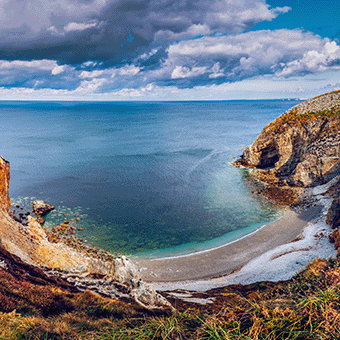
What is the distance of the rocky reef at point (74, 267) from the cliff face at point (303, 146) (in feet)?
122

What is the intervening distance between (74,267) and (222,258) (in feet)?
53.3

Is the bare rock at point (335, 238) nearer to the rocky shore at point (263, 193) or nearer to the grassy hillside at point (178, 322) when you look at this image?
the rocky shore at point (263, 193)

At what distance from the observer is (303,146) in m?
45.5

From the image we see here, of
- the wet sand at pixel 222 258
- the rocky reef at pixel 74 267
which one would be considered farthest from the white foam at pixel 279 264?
the rocky reef at pixel 74 267

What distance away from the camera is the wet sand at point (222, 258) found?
23.2m

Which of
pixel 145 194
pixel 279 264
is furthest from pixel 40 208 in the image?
pixel 279 264

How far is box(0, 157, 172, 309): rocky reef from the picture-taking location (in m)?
12.0

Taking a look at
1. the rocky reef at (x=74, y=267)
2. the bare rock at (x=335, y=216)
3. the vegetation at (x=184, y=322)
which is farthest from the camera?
the bare rock at (x=335, y=216)

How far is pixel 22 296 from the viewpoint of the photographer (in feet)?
23.1

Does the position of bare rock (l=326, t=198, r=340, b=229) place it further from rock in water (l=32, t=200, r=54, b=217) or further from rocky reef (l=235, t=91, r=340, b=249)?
rock in water (l=32, t=200, r=54, b=217)

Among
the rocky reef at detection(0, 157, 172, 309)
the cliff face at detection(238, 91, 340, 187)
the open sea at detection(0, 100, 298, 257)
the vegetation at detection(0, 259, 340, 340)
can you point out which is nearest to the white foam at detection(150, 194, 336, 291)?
the open sea at detection(0, 100, 298, 257)

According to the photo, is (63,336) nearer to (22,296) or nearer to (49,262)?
(22,296)

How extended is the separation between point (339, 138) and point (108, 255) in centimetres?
4026

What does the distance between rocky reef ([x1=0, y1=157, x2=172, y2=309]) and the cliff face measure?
3730 cm
